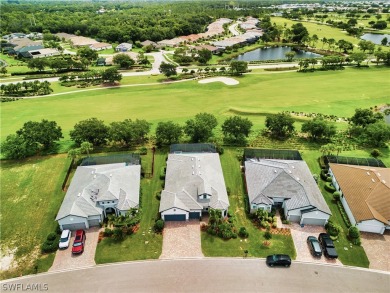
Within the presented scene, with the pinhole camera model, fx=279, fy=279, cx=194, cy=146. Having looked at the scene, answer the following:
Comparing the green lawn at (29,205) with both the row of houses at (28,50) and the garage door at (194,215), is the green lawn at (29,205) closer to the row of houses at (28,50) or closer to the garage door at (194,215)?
the garage door at (194,215)

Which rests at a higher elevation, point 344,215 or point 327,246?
point 327,246

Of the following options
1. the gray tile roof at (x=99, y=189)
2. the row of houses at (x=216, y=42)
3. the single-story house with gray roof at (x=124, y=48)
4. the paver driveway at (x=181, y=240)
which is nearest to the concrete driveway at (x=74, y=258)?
the gray tile roof at (x=99, y=189)

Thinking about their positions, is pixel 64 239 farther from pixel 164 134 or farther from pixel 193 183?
pixel 164 134

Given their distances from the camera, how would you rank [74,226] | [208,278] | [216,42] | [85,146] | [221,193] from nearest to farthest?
[208,278] < [74,226] < [221,193] < [85,146] < [216,42]

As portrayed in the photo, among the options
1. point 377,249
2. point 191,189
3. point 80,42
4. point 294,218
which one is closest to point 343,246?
point 377,249

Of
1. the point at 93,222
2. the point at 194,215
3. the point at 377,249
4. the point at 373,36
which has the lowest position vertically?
→ the point at 373,36
